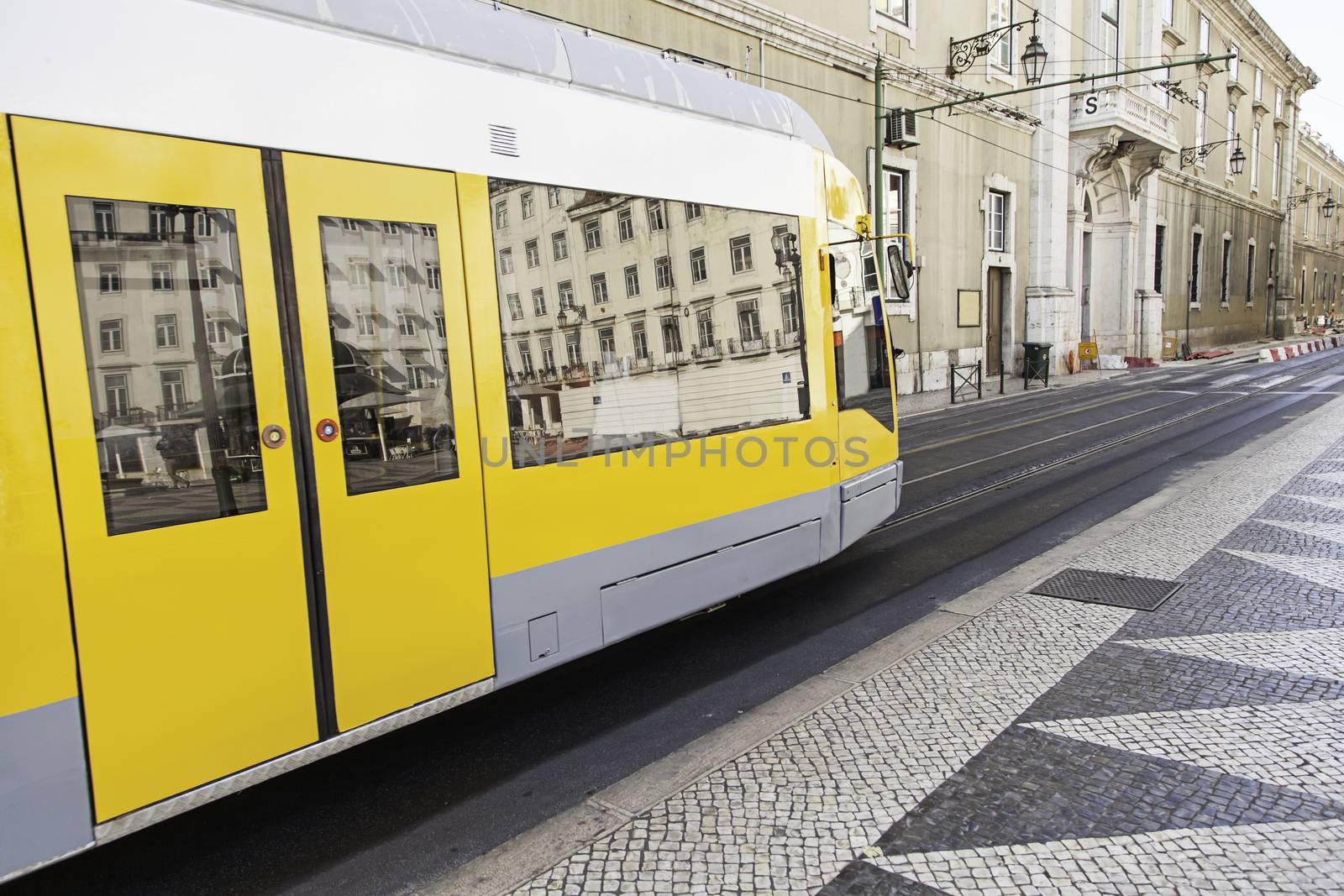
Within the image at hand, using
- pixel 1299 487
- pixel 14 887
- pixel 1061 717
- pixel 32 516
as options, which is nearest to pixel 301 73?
pixel 32 516

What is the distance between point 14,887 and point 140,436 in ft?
5.69

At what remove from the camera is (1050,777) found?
340 centimetres

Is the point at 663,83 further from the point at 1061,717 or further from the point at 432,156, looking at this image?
the point at 1061,717

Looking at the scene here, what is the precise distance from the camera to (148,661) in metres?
2.67

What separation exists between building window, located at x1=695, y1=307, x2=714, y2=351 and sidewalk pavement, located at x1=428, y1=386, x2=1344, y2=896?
1893mm

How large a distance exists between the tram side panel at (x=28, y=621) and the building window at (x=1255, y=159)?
6008 cm

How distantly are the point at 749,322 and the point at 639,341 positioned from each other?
36.8 inches

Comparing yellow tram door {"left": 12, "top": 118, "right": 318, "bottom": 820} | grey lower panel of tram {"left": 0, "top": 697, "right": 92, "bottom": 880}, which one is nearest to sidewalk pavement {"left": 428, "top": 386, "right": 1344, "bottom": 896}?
yellow tram door {"left": 12, "top": 118, "right": 318, "bottom": 820}

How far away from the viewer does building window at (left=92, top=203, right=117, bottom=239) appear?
2539 millimetres

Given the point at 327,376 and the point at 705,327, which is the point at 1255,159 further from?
the point at 327,376

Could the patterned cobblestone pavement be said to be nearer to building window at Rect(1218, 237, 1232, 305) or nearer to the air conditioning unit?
the air conditioning unit

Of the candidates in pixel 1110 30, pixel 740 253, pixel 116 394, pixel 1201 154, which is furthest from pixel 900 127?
pixel 1201 154

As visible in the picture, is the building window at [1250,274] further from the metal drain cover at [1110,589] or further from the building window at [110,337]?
the building window at [110,337]

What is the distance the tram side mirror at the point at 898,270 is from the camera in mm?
6105
